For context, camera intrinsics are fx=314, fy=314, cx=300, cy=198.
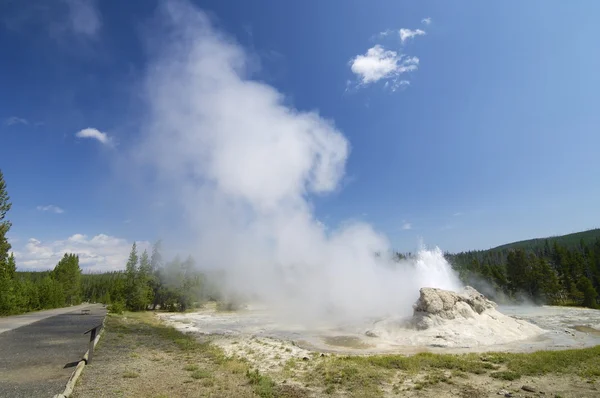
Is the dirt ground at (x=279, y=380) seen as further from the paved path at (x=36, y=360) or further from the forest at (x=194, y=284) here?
the forest at (x=194, y=284)

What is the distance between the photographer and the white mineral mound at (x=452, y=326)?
84.8ft

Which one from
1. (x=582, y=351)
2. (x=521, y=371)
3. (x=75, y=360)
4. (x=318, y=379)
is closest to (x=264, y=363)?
(x=318, y=379)

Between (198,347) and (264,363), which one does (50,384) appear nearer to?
(264,363)

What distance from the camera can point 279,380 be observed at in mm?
15523

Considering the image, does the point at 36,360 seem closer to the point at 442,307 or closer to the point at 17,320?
the point at 17,320

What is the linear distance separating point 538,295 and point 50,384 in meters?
82.6

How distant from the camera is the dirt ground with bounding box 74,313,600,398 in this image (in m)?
13.1

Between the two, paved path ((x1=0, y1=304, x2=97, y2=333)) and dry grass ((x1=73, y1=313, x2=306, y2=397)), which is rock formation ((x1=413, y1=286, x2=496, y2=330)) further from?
paved path ((x1=0, y1=304, x2=97, y2=333))

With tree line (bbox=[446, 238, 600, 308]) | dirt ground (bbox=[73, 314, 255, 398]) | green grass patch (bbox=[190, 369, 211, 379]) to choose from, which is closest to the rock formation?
dirt ground (bbox=[73, 314, 255, 398])

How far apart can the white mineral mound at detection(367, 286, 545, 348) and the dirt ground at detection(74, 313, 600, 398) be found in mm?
9131

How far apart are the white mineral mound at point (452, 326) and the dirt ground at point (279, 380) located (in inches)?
360

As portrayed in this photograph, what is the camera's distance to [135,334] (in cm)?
2994

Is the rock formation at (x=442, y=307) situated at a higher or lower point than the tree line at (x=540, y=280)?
lower

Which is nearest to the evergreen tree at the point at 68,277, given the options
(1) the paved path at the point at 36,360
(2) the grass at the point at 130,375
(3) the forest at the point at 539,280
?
(1) the paved path at the point at 36,360
